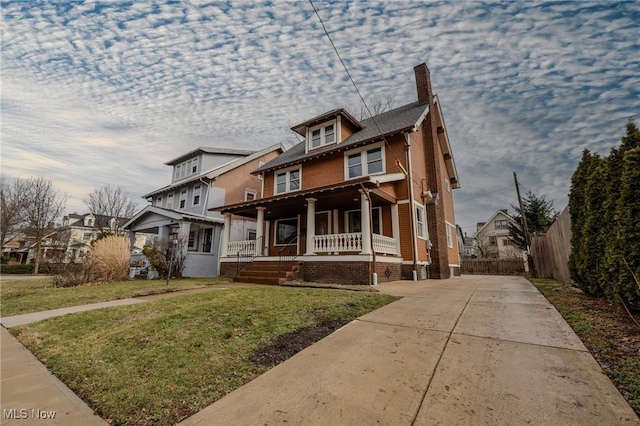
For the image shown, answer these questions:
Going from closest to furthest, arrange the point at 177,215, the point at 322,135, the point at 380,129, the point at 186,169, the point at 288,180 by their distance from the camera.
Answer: the point at 380,129, the point at 322,135, the point at 177,215, the point at 288,180, the point at 186,169

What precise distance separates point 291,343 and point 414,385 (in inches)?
63.3

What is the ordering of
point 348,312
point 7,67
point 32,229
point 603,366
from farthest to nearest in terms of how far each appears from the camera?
1. point 32,229
2. point 7,67
3. point 348,312
4. point 603,366

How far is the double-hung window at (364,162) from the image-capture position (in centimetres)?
1275

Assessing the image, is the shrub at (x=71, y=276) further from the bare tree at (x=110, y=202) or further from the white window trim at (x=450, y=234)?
the bare tree at (x=110, y=202)

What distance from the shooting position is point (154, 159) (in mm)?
23359

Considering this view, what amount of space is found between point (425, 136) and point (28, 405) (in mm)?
16247

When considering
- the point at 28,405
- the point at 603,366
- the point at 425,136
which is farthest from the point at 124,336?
the point at 425,136

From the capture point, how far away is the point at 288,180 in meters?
16.0

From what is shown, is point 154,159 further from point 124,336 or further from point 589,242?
point 589,242

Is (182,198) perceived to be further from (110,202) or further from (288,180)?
(110,202)

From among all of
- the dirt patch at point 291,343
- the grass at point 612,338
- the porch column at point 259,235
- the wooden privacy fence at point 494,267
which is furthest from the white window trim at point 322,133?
the wooden privacy fence at point 494,267

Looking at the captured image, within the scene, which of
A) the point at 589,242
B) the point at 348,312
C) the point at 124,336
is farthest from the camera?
the point at 589,242

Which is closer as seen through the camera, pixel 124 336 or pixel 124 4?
pixel 124 336

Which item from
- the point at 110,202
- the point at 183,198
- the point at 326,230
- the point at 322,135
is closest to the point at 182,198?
the point at 183,198
